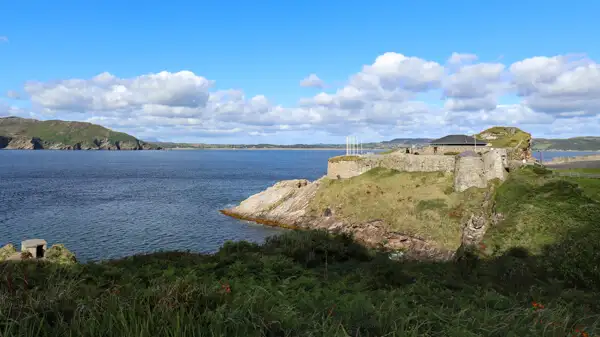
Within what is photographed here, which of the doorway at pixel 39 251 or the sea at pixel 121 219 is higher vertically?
the doorway at pixel 39 251

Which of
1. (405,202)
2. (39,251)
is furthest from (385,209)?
(39,251)

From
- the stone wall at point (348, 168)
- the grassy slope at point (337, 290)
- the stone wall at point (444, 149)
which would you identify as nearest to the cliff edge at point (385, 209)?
the stone wall at point (348, 168)

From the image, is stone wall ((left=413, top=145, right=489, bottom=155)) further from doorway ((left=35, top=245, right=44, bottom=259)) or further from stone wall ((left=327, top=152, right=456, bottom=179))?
doorway ((left=35, top=245, right=44, bottom=259))

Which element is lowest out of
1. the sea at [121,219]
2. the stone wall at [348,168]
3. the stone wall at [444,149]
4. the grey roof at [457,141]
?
the sea at [121,219]

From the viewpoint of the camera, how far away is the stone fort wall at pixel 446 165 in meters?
37.0

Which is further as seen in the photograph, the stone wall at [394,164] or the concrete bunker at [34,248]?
the stone wall at [394,164]

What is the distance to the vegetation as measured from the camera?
123 feet

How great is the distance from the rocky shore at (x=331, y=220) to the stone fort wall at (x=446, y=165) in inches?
106

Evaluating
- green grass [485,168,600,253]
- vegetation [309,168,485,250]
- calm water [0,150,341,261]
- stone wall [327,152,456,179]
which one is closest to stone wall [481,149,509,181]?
vegetation [309,168,485,250]

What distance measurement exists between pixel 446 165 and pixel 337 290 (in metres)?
39.6

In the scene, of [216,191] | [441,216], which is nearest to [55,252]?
[441,216]

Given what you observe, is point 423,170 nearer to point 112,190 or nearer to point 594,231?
point 594,231

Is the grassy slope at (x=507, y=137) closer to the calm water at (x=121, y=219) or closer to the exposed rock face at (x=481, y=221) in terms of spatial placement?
the exposed rock face at (x=481, y=221)

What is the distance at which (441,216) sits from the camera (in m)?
38.4
